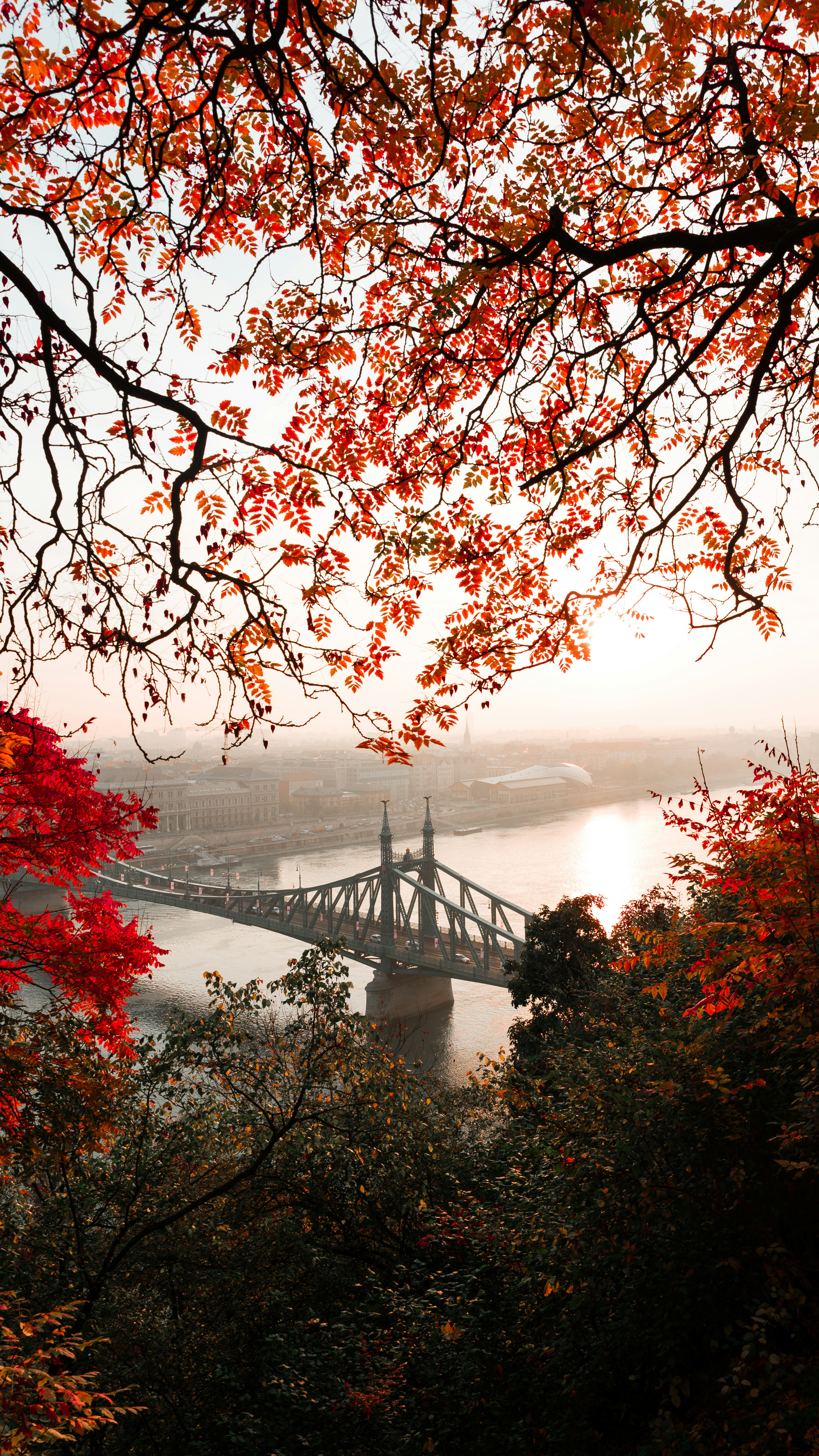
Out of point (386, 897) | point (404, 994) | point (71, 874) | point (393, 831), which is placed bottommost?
point (404, 994)

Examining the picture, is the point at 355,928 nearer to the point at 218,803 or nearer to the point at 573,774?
the point at 218,803

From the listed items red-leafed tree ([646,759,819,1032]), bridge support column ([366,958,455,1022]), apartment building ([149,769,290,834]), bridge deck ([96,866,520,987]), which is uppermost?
red-leafed tree ([646,759,819,1032])

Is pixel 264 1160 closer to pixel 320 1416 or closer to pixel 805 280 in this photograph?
pixel 320 1416

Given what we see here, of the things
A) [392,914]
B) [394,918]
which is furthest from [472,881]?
[392,914]

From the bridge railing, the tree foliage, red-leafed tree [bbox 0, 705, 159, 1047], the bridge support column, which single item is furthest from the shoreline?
red-leafed tree [bbox 0, 705, 159, 1047]

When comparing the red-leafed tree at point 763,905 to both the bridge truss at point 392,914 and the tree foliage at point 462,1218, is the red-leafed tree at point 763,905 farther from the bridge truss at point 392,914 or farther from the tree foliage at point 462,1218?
the bridge truss at point 392,914

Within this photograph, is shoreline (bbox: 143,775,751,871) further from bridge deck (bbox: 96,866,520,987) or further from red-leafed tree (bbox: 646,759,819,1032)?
red-leafed tree (bbox: 646,759,819,1032)

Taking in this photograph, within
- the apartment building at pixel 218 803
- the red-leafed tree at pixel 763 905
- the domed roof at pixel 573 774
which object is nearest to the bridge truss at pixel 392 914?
the red-leafed tree at pixel 763 905
